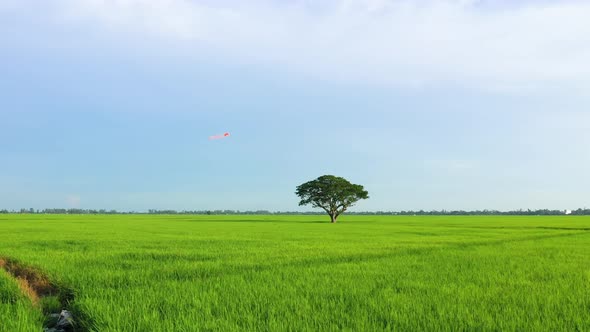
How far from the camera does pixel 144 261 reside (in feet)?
45.3

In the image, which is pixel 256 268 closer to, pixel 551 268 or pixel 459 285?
pixel 459 285

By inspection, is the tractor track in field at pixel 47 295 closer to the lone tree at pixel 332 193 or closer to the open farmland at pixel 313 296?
the open farmland at pixel 313 296

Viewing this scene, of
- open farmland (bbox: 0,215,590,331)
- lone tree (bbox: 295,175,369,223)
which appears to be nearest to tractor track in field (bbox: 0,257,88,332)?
open farmland (bbox: 0,215,590,331)

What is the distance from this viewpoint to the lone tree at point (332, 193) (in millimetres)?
67562

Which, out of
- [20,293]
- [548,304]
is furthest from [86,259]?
[548,304]

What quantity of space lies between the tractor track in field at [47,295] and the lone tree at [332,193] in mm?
54608

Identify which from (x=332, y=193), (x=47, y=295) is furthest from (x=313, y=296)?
(x=332, y=193)

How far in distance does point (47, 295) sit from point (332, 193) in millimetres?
58605

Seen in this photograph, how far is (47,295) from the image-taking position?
9867 mm

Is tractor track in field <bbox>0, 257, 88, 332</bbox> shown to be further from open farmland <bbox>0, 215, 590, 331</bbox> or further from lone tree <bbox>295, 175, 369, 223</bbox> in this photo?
lone tree <bbox>295, 175, 369, 223</bbox>

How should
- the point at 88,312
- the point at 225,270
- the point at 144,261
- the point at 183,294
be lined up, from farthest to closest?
1. the point at 144,261
2. the point at 225,270
3. the point at 183,294
4. the point at 88,312

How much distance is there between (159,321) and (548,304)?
6.36 metres

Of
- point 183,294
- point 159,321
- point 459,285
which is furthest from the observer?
point 459,285

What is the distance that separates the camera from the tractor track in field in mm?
7086
